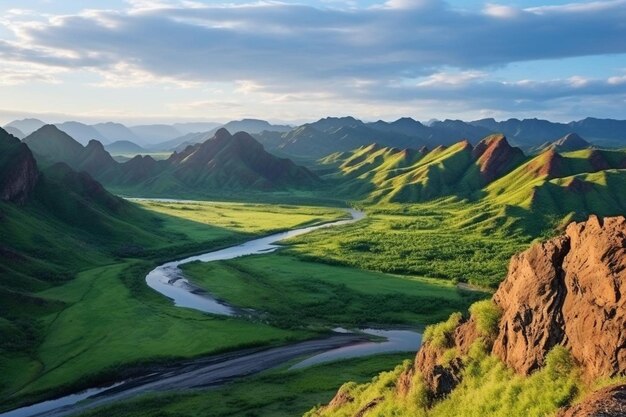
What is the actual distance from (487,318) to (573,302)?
6.22 meters

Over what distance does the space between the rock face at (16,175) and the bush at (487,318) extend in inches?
6947

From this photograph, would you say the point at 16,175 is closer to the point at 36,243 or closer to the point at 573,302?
the point at 36,243

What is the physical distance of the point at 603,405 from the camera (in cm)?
1944

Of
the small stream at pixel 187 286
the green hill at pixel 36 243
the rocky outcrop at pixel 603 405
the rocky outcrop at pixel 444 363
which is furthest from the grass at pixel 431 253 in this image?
the rocky outcrop at pixel 603 405

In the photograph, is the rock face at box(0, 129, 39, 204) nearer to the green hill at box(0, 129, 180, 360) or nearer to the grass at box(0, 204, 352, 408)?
the green hill at box(0, 129, 180, 360)

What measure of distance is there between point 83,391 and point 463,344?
213ft

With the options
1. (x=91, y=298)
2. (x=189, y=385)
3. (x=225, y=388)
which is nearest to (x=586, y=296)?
(x=225, y=388)

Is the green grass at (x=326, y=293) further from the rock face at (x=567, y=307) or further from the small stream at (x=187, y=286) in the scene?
the rock face at (x=567, y=307)

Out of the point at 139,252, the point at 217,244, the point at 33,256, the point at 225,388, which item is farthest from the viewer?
the point at 217,244

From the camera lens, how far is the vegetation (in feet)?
78.5

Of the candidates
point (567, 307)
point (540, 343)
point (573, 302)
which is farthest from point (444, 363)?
point (573, 302)

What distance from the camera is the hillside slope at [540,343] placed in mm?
23672

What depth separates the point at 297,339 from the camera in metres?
96.8

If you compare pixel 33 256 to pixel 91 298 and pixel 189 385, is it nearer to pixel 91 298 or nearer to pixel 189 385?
pixel 91 298
